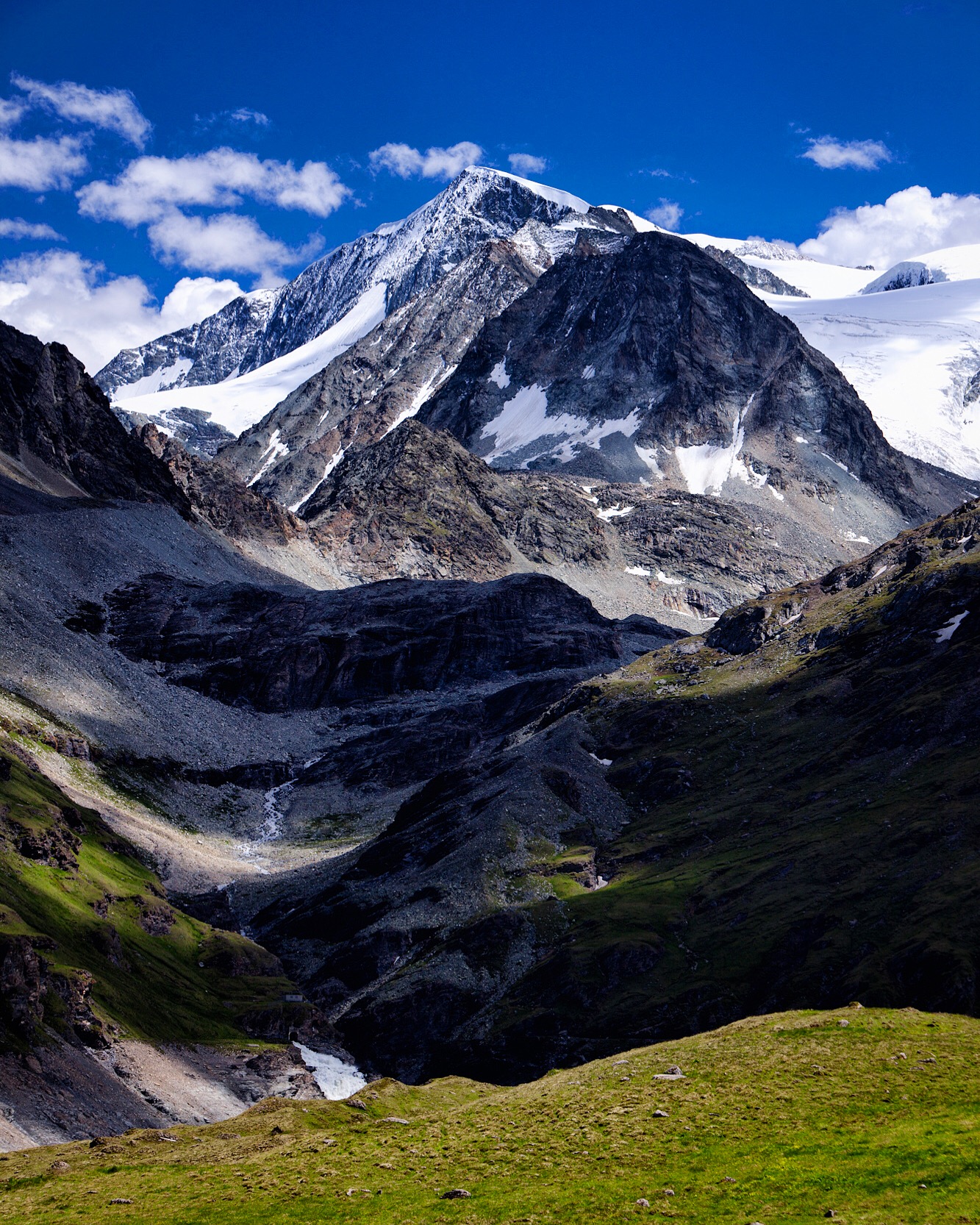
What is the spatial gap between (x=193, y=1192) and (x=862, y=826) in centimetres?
8679

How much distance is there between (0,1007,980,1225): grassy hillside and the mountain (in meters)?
39.6

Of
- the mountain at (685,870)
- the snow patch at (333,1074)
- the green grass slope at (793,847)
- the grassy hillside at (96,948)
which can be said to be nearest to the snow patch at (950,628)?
the green grass slope at (793,847)

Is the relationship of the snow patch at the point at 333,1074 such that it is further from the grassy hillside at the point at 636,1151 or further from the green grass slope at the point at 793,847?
the grassy hillside at the point at 636,1151

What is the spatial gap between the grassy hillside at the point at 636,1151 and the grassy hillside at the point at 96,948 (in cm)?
3193

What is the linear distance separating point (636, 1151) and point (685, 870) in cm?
8791

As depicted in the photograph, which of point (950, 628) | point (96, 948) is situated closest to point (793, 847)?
point (950, 628)

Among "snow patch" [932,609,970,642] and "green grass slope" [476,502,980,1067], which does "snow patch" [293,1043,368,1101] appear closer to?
"green grass slope" [476,502,980,1067]

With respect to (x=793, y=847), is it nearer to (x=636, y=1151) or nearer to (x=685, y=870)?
(x=685, y=870)

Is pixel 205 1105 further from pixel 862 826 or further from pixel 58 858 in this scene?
pixel 862 826

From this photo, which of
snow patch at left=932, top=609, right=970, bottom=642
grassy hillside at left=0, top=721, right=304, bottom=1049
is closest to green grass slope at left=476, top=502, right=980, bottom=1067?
snow patch at left=932, top=609, right=970, bottom=642

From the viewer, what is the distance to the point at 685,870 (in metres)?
133

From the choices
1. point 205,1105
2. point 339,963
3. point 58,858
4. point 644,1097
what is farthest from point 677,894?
point 644,1097

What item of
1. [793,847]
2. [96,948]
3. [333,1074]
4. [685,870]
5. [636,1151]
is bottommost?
[333,1074]

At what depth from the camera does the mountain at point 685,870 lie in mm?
106688
